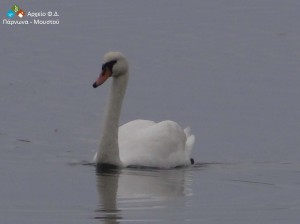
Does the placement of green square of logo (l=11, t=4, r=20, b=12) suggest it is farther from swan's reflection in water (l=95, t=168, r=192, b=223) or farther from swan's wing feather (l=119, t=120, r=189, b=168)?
swan's reflection in water (l=95, t=168, r=192, b=223)

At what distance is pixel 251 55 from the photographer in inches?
982

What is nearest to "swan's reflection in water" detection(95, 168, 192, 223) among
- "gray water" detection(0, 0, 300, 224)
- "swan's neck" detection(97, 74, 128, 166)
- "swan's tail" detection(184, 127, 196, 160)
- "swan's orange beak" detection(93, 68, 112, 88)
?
"gray water" detection(0, 0, 300, 224)

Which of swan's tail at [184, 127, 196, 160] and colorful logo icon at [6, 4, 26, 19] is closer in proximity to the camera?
swan's tail at [184, 127, 196, 160]

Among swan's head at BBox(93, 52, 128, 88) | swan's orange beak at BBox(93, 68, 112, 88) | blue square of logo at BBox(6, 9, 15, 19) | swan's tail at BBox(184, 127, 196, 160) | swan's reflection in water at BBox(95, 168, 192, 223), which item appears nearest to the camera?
swan's reflection in water at BBox(95, 168, 192, 223)

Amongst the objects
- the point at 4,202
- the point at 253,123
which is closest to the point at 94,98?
Result: the point at 253,123

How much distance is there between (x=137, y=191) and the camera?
15.4 m

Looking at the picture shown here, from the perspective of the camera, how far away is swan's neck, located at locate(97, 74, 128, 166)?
17.1m

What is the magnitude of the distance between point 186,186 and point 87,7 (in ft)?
44.4

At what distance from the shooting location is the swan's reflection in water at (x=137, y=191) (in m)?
13.9

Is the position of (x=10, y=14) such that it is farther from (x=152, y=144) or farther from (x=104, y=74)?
(x=104, y=74)

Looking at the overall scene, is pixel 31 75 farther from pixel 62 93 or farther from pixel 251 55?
pixel 251 55

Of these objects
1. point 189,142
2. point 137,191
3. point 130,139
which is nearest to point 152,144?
point 130,139

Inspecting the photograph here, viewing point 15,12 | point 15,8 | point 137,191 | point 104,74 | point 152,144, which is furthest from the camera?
point 15,12

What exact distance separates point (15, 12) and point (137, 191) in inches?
495
